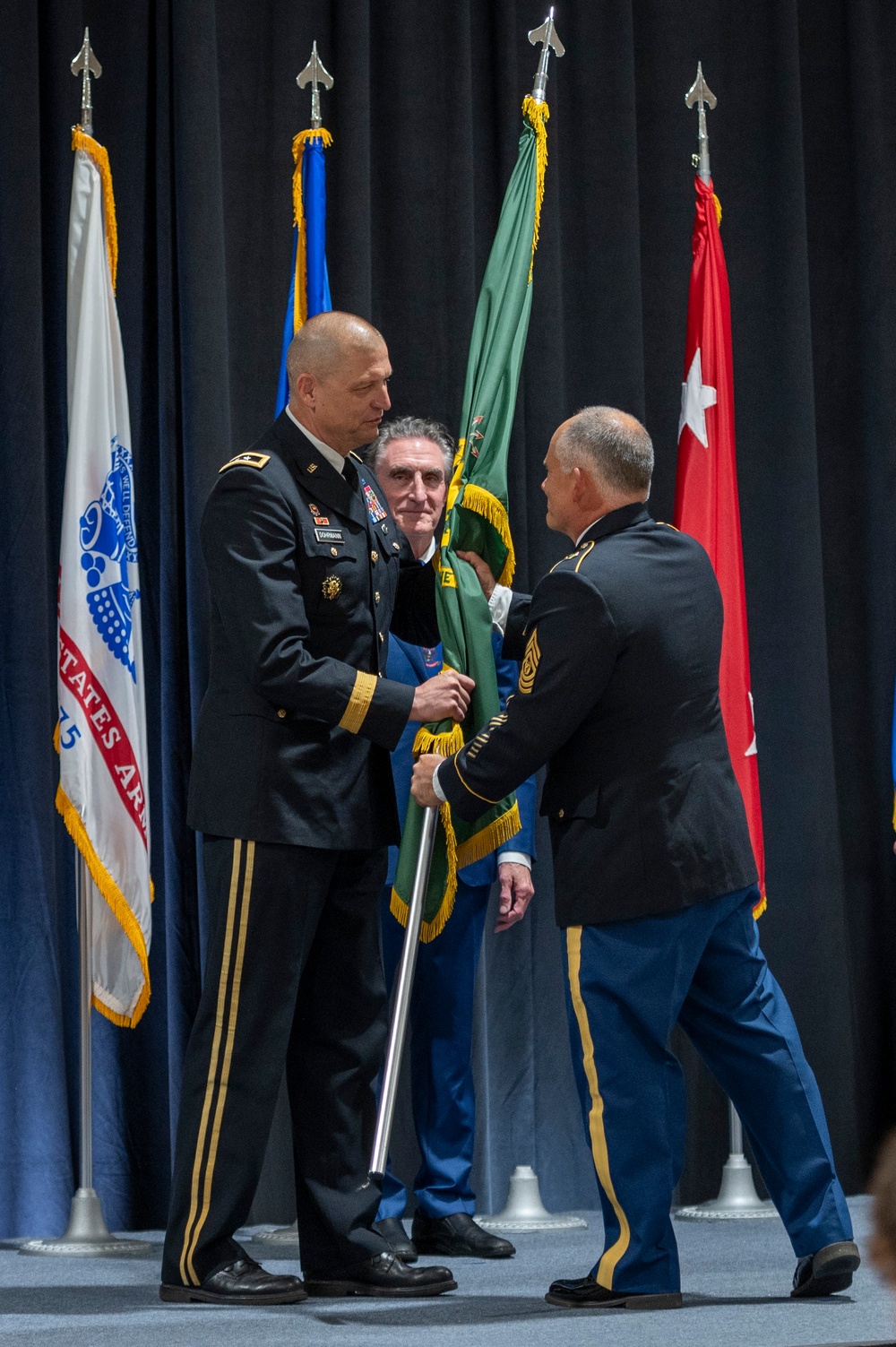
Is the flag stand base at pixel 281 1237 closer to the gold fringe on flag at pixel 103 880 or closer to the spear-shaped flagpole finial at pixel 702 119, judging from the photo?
the gold fringe on flag at pixel 103 880

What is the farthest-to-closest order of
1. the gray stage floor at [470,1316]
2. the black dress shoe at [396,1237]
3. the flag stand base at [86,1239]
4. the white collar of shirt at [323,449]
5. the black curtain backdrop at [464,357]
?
1. the black curtain backdrop at [464,357]
2. the flag stand base at [86,1239]
3. the black dress shoe at [396,1237]
4. the white collar of shirt at [323,449]
5. the gray stage floor at [470,1316]

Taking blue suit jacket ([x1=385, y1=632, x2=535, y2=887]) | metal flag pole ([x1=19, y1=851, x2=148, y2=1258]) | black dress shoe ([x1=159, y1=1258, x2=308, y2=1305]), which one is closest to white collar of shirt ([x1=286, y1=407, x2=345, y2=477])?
blue suit jacket ([x1=385, y1=632, x2=535, y2=887])

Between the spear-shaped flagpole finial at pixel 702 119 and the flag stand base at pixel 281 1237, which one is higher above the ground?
the spear-shaped flagpole finial at pixel 702 119

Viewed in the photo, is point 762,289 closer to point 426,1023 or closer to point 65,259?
point 65,259

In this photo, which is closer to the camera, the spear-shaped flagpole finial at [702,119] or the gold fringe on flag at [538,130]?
the gold fringe on flag at [538,130]

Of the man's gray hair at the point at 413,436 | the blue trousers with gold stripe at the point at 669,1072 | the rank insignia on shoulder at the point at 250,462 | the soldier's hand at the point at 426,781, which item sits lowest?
the blue trousers with gold stripe at the point at 669,1072

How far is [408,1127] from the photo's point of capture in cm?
368

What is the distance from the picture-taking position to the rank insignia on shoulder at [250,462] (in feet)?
8.28

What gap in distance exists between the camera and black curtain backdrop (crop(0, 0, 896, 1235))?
352 cm

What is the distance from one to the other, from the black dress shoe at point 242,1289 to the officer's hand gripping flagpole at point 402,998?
233 mm

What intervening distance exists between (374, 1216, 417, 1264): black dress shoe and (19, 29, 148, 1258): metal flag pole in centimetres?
54

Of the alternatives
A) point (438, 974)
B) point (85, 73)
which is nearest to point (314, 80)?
point (85, 73)

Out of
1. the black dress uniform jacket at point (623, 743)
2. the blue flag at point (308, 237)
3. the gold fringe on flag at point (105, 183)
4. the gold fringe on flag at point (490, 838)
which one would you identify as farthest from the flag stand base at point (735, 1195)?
the gold fringe on flag at point (105, 183)

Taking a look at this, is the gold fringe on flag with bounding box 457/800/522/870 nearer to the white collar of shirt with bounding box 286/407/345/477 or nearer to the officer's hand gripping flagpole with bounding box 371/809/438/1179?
the officer's hand gripping flagpole with bounding box 371/809/438/1179
